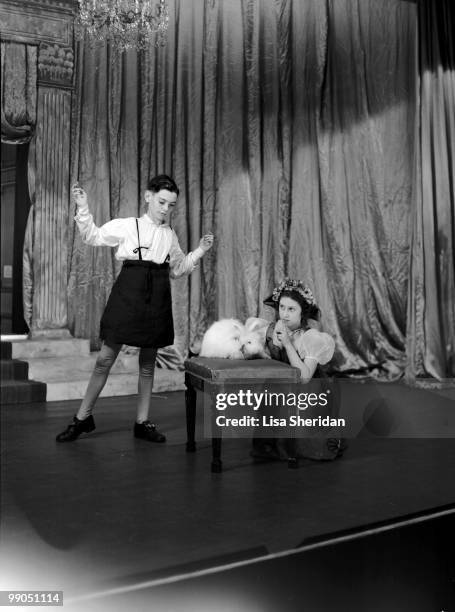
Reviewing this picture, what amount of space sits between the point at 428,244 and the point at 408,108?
1339 mm

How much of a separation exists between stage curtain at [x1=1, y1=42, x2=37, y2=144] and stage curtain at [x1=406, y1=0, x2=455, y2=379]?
3141mm

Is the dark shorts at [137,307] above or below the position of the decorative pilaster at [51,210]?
below

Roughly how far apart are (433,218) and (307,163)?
122 centimetres

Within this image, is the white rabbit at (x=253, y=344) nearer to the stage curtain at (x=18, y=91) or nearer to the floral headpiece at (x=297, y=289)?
the floral headpiece at (x=297, y=289)

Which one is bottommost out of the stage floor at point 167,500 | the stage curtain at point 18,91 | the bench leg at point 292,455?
the stage floor at point 167,500

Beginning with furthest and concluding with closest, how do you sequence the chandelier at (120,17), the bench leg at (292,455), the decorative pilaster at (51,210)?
the decorative pilaster at (51,210)
the chandelier at (120,17)
the bench leg at (292,455)

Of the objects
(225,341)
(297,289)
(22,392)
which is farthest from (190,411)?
(22,392)

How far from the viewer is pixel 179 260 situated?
12.3 feet

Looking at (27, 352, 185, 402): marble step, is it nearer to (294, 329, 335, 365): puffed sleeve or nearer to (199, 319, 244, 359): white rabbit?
(199, 319, 244, 359): white rabbit

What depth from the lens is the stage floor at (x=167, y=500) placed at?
2.12 metres

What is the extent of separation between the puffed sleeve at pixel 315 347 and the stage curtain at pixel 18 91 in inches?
134

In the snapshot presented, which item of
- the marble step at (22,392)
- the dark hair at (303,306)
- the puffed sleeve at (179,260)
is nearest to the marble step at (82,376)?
the marble step at (22,392)

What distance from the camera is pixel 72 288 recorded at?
5.96m

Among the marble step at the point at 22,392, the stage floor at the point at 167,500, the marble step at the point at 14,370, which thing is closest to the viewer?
the stage floor at the point at 167,500
